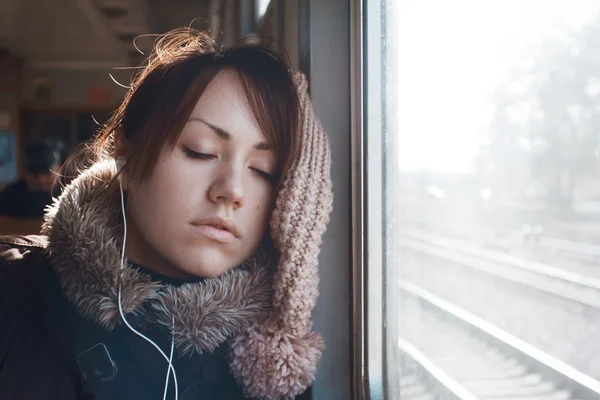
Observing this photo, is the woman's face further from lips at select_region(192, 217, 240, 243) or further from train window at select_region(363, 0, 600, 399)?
train window at select_region(363, 0, 600, 399)

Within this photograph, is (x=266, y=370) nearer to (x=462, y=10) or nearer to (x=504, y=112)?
(x=504, y=112)

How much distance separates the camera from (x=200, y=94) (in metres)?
1.06

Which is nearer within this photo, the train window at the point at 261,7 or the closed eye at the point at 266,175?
the closed eye at the point at 266,175

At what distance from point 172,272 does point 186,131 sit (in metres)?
0.29

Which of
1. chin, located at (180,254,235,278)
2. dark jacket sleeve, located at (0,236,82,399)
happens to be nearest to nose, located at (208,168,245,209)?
chin, located at (180,254,235,278)

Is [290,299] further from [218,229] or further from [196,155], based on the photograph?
[196,155]

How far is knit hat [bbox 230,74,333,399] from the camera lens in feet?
3.48

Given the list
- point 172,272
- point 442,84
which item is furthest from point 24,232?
point 442,84

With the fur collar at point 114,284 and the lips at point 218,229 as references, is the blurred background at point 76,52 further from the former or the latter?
the lips at point 218,229

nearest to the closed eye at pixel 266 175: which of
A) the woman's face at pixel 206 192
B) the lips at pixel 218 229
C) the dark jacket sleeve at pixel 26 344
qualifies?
the woman's face at pixel 206 192

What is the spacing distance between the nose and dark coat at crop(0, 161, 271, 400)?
158 mm

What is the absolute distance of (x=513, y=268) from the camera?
1.03 meters

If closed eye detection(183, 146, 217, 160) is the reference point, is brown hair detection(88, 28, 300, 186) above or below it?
above

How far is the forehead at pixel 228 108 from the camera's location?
1047 mm
